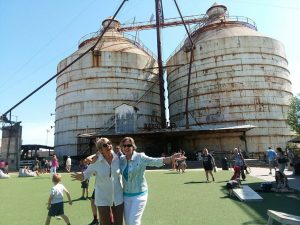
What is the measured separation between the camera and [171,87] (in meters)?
41.4

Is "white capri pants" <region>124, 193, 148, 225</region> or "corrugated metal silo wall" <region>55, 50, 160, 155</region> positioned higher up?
"corrugated metal silo wall" <region>55, 50, 160, 155</region>

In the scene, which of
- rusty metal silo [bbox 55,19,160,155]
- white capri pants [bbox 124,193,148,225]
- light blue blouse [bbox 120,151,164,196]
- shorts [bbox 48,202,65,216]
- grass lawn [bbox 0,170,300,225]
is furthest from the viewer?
rusty metal silo [bbox 55,19,160,155]

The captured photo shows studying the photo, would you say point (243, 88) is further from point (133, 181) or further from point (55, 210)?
point (133, 181)

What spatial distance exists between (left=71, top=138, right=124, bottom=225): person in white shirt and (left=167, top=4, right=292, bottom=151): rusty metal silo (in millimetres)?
28820

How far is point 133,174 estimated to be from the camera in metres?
4.32

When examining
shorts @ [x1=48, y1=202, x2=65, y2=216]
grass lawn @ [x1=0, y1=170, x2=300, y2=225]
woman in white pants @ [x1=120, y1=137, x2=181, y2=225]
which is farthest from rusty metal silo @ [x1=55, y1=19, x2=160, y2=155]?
woman in white pants @ [x1=120, y1=137, x2=181, y2=225]

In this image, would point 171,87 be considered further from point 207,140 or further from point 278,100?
point 278,100

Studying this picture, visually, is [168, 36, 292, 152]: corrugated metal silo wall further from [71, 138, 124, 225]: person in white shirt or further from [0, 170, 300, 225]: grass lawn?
[71, 138, 124, 225]: person in white shirt

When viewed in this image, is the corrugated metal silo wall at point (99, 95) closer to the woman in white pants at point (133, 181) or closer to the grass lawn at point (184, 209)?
the grass lawn at point (184, 209)

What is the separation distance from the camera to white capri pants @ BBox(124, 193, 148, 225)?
4.12 metres

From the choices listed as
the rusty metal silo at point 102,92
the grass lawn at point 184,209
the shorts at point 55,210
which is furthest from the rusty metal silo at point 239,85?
the shorts at point 55,210

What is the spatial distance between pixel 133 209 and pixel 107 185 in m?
0.49

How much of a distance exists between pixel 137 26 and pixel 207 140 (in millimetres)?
22428

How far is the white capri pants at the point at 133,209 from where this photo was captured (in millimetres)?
4121
